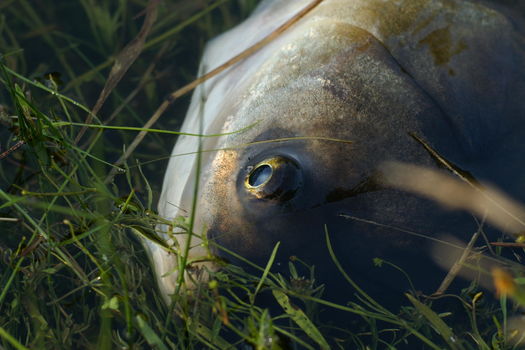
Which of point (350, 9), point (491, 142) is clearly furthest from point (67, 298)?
point (491, 142)

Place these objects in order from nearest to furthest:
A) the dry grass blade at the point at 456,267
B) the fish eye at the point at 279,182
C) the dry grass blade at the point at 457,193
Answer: the fish eye at the point at 279,182
the dry grass blade at the point at 457,193
the dry grass blade at the point at 456,267

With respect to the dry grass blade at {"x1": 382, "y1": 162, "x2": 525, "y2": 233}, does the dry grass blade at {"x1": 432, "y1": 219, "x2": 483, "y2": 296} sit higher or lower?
lower

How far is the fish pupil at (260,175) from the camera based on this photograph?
224cm

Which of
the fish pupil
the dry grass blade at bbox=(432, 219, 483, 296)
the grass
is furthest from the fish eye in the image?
the dry grass blade at bbox=(432, 219, 483, 296)

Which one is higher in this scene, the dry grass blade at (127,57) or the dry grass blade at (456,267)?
the dry grass blade at (127,57)

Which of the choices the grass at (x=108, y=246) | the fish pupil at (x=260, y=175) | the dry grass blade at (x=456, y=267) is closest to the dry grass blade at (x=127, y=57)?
the grass at (x=108, y=246)

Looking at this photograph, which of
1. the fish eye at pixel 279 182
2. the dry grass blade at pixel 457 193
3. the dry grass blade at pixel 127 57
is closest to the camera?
the fish eye at pixel 279 182

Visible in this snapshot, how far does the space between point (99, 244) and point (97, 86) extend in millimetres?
1816

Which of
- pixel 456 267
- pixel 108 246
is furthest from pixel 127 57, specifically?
pixel 456 267

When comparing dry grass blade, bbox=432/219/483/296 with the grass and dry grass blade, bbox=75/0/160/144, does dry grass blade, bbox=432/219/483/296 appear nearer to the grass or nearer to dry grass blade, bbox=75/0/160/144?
the grass

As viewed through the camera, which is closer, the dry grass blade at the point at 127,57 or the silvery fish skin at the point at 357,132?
the silvery fish skin at the point at 357,132

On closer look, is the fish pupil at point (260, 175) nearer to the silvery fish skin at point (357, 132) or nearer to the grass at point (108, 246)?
the silvery fish skin at point (357, 132)

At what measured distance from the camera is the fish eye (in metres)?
2.20

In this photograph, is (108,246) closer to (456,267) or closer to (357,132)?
(357,132)
